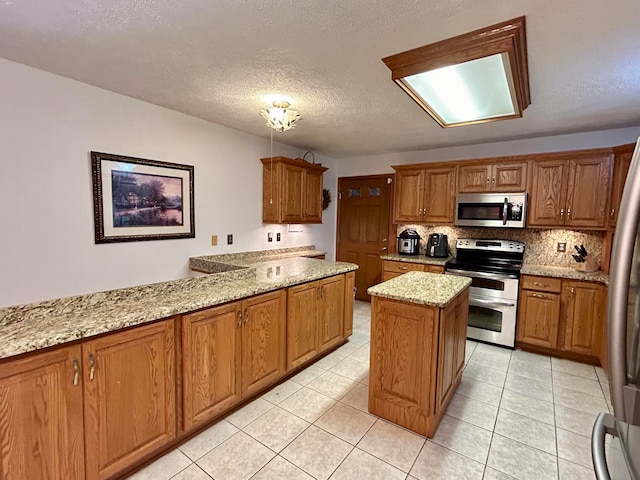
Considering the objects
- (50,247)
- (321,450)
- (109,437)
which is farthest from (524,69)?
(50,247)

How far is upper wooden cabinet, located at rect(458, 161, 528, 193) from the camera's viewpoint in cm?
349

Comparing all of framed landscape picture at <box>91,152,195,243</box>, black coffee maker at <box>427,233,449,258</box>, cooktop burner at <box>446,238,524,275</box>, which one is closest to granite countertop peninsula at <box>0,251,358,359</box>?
framed landscape picture at <box>91,152,195,243</box>

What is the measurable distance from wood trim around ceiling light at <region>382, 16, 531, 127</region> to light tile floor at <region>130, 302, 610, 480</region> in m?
2.31

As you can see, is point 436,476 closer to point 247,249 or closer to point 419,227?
point 247,249

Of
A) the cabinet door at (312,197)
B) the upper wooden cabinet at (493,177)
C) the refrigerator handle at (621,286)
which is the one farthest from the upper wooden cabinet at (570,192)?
the refrigerator handle at (621,286)

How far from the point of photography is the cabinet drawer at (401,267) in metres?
3.97

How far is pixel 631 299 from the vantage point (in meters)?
0.77

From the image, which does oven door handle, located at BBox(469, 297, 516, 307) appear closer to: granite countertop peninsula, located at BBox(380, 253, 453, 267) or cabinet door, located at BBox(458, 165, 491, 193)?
granite countertop peninsula, located at BBox(380, 253, 453, 267)

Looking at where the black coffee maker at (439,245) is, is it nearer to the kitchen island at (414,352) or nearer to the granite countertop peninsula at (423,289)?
the granite countertop peninsula at (423,289)

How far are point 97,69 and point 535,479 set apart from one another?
379 cm

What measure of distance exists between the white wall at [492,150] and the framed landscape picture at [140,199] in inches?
113

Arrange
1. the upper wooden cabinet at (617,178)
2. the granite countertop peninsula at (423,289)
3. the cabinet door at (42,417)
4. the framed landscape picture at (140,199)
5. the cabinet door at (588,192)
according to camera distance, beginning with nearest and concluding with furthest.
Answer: the cabinet door at (42,417) < the granite countertop peninsula at (423,289) < the framed landscape picture at (140,199) < the upper wooden cabinet at (617,178) < the cabinet door at (588,192)

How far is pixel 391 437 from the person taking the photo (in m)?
1.99

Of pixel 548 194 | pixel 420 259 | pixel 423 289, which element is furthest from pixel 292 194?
pixel 548 194
